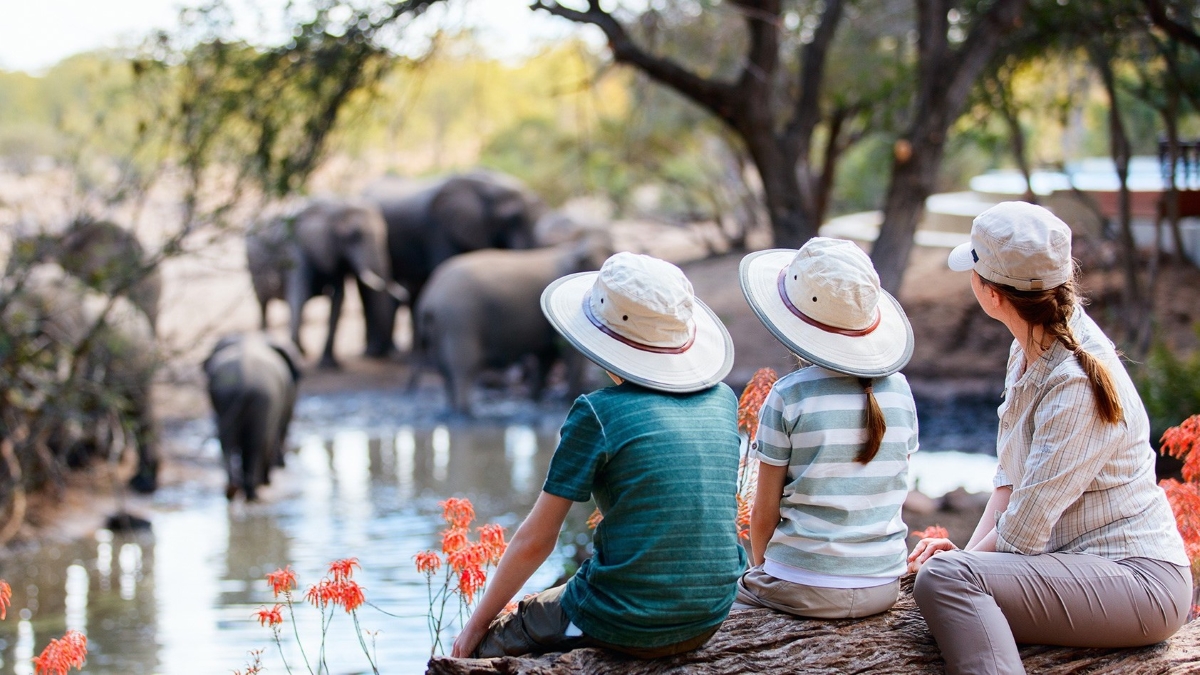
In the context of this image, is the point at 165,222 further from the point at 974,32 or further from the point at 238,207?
the point at 974,32

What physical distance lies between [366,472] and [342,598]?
7928mm

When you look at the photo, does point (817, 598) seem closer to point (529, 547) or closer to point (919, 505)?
point (529, 547)

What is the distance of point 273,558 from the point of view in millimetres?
8375

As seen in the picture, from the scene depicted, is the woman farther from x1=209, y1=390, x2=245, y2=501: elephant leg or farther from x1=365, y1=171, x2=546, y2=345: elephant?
x1=365, y1=171, x2=546, y2=345: elephant

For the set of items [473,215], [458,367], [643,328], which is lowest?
→ [458,367]

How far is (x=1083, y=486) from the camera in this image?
10.5 ft

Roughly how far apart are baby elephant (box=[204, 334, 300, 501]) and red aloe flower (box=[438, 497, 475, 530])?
6.44 metres

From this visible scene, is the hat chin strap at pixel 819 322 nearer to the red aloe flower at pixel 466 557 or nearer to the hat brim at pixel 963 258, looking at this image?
the hat brim at pixel 963 258

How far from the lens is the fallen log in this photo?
10.7 ft

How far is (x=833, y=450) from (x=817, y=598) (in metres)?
0.38

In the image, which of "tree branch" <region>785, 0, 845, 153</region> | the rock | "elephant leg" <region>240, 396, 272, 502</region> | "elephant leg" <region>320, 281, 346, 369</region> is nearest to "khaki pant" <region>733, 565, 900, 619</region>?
the rock

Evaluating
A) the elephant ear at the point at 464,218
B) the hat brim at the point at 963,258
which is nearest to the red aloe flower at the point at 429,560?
the hat brim at the point at 963,258

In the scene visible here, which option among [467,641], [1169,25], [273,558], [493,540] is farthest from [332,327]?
[467,641]

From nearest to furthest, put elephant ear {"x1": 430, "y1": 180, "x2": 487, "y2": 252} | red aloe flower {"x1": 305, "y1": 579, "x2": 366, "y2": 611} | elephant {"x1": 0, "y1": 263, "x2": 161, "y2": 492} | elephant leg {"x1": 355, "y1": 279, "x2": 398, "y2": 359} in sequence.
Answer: red aloe flower {"x1": 305, "y1": 579, "x2": 366, "y2": 611}
elephant {"x1": 0, "y1": 263, "x2": 161, "y2": 492}
elephant leg {"x1": 355, "y1": 279, "x2": 398, "y2": 359}
elephant ear {"x1": 430, "y1": 180, "x2": 487, "y2": 252}
